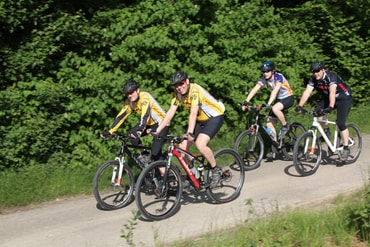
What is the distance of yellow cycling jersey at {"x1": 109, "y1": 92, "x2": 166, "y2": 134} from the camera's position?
23.8 feet

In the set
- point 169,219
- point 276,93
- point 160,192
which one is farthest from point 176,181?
point 276,93

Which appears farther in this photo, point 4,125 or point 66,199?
point 4,125

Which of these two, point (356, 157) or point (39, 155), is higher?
point (39, 155)

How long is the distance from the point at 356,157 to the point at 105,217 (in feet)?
17.0

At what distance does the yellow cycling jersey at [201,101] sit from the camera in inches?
276

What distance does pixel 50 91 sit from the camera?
897 cm

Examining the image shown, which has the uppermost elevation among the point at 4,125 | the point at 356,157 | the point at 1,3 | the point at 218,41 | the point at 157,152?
the point at 1,3

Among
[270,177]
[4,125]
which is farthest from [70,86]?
[270,177]

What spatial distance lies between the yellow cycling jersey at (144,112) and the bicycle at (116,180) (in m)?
0.29

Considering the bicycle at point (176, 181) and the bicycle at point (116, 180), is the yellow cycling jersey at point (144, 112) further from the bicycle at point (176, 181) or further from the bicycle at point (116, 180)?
the bicycle at point (176, 181)

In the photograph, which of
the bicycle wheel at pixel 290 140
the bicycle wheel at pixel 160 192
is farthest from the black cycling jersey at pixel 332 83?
the bicycle wheel at pixel 160 192

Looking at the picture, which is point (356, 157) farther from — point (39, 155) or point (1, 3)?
point (1, 3)

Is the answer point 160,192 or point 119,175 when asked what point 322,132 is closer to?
point 160,192

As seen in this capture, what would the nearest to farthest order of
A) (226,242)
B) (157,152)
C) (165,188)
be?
(226,242) → (165,188) → (157,152)
